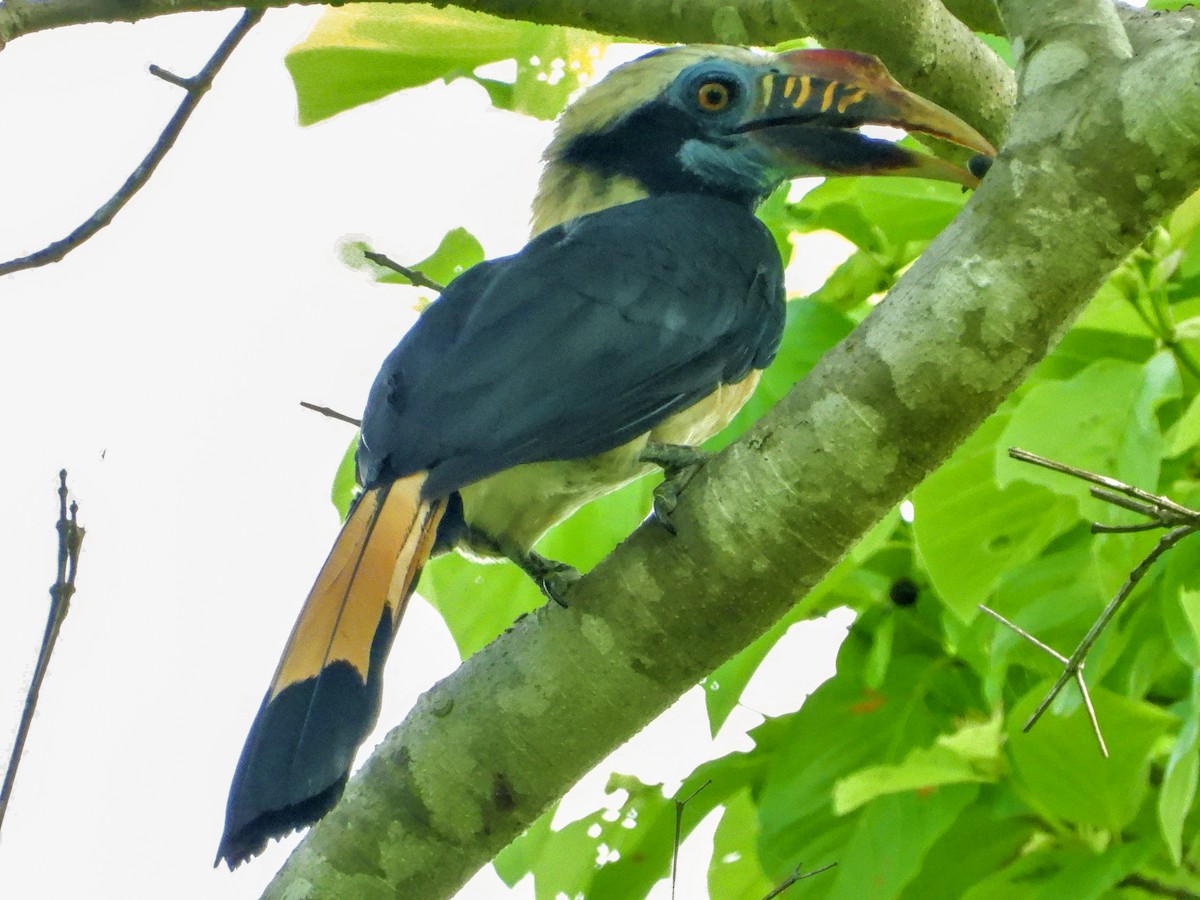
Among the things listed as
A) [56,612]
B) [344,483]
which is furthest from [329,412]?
[56,612]

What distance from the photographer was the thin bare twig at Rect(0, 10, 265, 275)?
2049 millimetres

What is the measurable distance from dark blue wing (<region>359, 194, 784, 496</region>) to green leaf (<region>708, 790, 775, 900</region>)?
90 centimetres

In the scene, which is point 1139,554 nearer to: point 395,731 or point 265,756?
point 395,731

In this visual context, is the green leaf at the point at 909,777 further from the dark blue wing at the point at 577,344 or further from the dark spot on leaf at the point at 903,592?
the dark blue wing at the point at 577,344

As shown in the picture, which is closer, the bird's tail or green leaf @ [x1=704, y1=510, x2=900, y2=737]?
the bird's tail

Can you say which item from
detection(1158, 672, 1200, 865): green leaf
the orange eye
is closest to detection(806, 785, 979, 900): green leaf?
detection(1158, 672, 1200, 865): green leaf

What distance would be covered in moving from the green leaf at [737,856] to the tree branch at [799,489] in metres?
1.14

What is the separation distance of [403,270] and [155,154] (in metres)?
0.45

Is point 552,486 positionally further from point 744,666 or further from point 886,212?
point 886,212

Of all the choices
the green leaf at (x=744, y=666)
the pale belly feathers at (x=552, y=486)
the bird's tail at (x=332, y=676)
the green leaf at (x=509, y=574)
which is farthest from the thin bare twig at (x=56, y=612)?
the green leaf at (x=744, y=666)

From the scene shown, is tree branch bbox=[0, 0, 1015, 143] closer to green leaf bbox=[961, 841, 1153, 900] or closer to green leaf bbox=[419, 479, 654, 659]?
green leaf bbox=[419, 479, 654, 659]

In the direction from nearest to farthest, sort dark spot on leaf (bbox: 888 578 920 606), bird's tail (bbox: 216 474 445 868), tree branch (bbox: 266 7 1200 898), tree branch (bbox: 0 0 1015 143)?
tree branch (bbox: 266 7 1200 898) < bird's tail (bbox: 216 474 445 868) < tree branch (bbox: 0 0 1015 143) < dark spot on leaf (bbox: 888 578 920 606)

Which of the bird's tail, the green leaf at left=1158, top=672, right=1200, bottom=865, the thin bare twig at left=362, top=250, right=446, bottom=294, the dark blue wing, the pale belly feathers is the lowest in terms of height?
the green leaf at left=1158, top=672, right=1200, bottom=865

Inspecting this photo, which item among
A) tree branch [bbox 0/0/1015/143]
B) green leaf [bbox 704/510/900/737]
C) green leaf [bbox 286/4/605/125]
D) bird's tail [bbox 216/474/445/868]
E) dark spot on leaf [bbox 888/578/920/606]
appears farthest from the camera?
dark spot on leaf [bbox 888/578/920/606]
